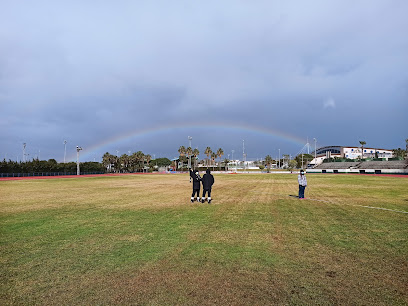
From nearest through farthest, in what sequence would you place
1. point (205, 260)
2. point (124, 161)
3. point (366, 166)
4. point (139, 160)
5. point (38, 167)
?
point (205, 260)
point (38, 167)
point (366, 166)
point (124, 161)
point (139, 160)

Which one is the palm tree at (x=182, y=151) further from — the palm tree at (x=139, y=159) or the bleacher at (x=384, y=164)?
the bleacher at (x=384, y=164)

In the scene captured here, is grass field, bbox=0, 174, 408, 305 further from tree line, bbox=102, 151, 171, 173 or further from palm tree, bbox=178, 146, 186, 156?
palm tree, bbox=178, 146, 186, 156

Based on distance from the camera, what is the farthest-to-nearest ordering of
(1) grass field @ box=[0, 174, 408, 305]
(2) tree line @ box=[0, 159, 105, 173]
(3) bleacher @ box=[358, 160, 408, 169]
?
(3) bleacher @ box=[358, 160, 408, 169] < (2) tree line @ box=[0, 159, 105, 173] < (1) grass field @ box=[0, 174, 408, 305]

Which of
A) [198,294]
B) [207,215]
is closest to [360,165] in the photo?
[207,215]

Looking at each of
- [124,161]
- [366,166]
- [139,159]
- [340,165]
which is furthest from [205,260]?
[124,161]

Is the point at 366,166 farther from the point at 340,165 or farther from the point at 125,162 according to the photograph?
the point at 125,162

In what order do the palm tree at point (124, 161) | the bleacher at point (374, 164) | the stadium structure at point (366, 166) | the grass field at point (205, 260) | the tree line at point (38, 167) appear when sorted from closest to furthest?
the grass field at point (205, 260)
the tree line at point (38, 167)
the stadium structure at point (366, 166)
the bleacher at point (374, 164)
the palm tree at point (124, 161)

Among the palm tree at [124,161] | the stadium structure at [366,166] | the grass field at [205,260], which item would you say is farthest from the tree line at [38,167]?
the stadium structure at [366,166]

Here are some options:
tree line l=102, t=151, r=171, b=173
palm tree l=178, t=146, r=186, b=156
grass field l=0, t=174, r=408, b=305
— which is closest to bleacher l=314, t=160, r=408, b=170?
palm tree l=178, t=146, r=186, b=156

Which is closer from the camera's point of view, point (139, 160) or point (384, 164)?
point (384, 164)

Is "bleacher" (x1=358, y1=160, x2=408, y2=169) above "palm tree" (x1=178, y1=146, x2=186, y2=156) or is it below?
below

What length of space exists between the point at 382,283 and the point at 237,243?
3527 mm

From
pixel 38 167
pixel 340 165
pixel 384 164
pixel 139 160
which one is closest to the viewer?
pixel 38 167

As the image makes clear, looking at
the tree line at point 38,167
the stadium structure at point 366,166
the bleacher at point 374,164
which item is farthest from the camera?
the bleacher at point 374,164
